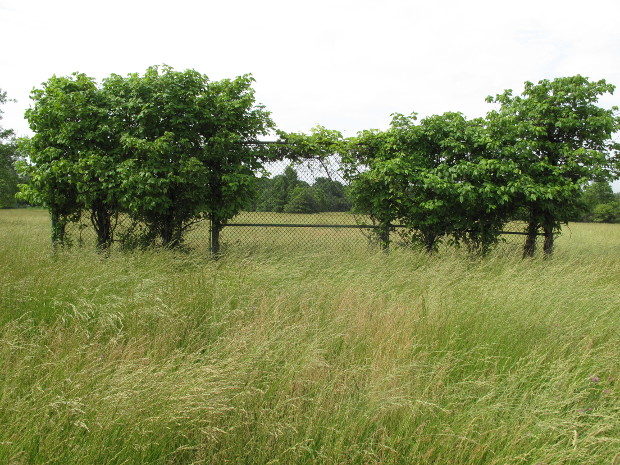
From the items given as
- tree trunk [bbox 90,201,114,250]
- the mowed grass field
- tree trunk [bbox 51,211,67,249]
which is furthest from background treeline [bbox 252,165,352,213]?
tree trunk [bbox 51,211,67,249]

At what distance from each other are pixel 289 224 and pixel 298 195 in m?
0.59

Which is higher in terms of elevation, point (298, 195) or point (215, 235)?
point (298, 195)

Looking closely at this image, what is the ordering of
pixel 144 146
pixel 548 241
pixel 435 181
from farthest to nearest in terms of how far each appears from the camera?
pixel 548 241, pixel 435 181, pixel 144 146

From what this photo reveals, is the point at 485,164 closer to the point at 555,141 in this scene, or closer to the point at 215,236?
the point at 555,141

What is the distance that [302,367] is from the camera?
8.20 feet

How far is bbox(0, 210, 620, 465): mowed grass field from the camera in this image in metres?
1.97

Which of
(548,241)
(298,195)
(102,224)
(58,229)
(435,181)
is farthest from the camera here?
(548,241)

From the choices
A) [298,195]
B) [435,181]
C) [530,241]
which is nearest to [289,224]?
[298,195]

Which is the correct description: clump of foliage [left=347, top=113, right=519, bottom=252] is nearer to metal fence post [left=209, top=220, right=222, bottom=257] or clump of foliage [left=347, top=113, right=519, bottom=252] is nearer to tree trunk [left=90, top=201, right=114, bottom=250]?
metal fence post [left=209, top=220, right=222, bottom=257]

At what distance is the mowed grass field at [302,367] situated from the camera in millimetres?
1975

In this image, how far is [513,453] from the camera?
1983 millimetres

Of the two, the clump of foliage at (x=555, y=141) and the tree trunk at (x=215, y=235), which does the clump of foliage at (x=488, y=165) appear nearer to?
the clump of foliage at (x=555, y=141)

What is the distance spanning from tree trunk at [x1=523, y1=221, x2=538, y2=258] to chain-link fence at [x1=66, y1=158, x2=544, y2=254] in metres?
0.16

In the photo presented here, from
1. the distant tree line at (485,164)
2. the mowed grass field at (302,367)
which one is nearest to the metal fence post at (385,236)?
the distant tree line at (485,164)
